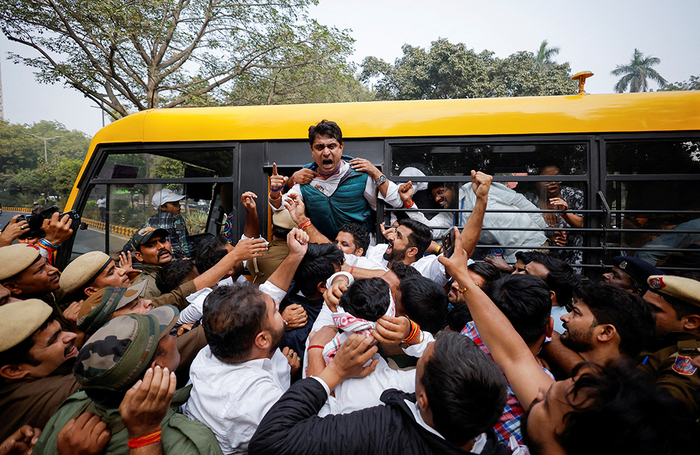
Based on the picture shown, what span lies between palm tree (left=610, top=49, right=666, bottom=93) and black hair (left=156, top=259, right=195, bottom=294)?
46.6 meters

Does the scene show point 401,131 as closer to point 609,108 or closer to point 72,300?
point 609,108

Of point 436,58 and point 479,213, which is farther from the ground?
point 436,58

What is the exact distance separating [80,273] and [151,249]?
2.48ft

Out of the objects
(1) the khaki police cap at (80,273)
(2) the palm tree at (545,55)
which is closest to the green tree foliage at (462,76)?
(2) the palm tree at (545,55)

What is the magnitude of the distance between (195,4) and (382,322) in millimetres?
13449

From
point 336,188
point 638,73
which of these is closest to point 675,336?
point 336,188

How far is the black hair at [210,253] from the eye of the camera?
303 centimetres

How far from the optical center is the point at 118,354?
50.6 inches

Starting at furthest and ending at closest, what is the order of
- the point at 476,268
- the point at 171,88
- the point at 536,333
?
the point at 171,88
the point at 476,268
the point at 536,333

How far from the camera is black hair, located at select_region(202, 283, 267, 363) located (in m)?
1.57

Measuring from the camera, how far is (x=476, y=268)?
8.38ft

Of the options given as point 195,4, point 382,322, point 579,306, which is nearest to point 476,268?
point 579,306

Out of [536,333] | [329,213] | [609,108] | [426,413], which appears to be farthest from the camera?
[329,213]

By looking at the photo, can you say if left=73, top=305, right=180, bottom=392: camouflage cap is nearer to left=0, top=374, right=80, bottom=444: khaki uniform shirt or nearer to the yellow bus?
left=0, top=374, right=80, bottom=444: khaki uniform shirt
